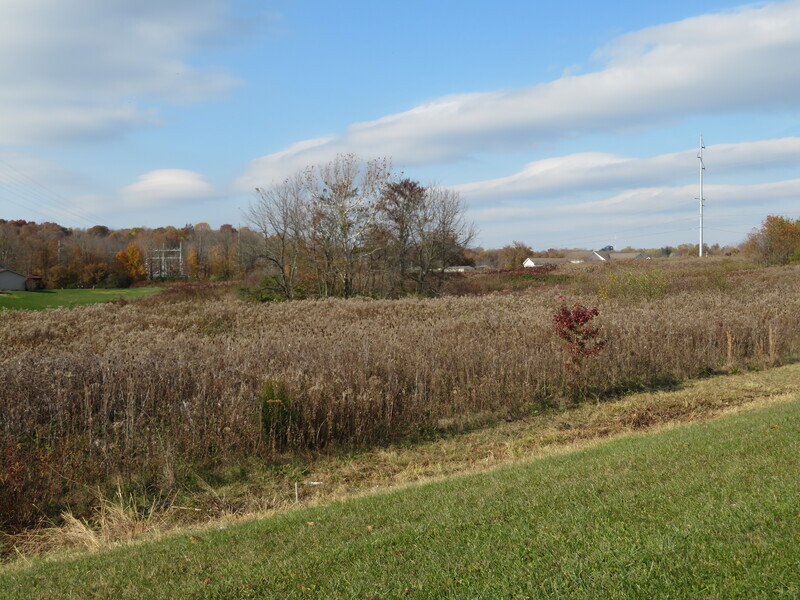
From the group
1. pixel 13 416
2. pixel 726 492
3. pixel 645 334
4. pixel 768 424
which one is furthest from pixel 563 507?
pixel 645 334

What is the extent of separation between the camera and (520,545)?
4457 millimetres

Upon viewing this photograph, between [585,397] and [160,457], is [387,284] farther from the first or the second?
[160,457]

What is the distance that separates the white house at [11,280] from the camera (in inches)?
2268

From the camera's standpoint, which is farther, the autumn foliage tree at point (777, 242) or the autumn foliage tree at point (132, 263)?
the autumn foliage tree at point (132, 263)

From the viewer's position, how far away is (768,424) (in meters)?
8.00

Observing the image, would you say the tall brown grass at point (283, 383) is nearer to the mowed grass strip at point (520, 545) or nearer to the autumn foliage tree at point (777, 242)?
the mowed grass strip at point (520, 545)

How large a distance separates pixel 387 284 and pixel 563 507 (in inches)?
1506

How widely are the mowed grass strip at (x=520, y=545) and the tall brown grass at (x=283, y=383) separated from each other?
8.97 feet

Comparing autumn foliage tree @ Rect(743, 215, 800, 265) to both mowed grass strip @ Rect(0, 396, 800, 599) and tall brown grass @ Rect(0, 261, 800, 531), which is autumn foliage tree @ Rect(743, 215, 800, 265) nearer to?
tall brown grass @ Rect(0, 261, 800, 531)

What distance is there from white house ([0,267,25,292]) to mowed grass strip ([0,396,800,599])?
200 ft

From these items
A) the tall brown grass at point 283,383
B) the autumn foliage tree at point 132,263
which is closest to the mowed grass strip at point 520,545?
the tall brown grass at point 283,383

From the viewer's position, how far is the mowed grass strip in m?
3.80

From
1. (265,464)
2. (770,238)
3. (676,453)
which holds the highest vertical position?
(770,238)

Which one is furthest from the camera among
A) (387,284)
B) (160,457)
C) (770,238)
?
(770,238)
